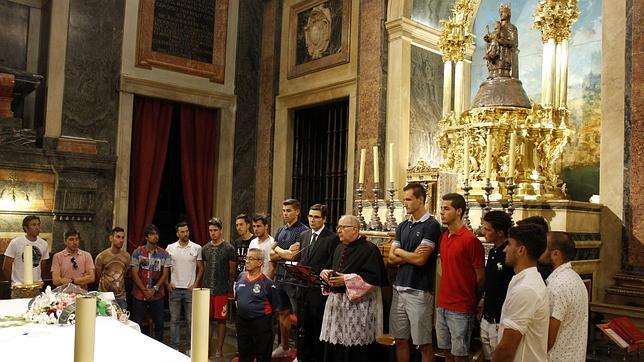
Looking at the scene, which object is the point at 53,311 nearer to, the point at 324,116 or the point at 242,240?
the point at 242,240

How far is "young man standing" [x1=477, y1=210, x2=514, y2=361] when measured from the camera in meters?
4.29

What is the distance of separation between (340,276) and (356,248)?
→ 11.3 inches

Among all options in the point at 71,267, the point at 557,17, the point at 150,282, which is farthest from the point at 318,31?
the point at 71,267

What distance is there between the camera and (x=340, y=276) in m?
5.05

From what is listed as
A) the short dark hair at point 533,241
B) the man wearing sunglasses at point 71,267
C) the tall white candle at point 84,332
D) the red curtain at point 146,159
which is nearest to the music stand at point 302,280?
the short dark hair at point 533,241

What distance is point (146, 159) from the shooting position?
10164 millimetres

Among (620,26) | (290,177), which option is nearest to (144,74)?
(290,177)

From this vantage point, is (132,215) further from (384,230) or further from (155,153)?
(384,230)

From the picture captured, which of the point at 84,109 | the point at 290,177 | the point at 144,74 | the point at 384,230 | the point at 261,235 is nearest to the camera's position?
the point at 261,235

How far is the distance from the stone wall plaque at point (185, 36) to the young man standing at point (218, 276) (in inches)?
172

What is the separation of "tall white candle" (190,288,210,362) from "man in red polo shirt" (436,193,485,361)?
319 cm

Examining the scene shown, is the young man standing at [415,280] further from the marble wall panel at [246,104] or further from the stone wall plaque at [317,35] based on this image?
the marble wall panel at [246,104]

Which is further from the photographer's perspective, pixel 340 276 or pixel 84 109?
pixel 84 109

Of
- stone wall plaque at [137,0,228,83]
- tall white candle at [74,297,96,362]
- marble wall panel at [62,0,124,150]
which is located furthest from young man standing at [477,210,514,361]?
stone wall plaque at [137,0,228,83]
